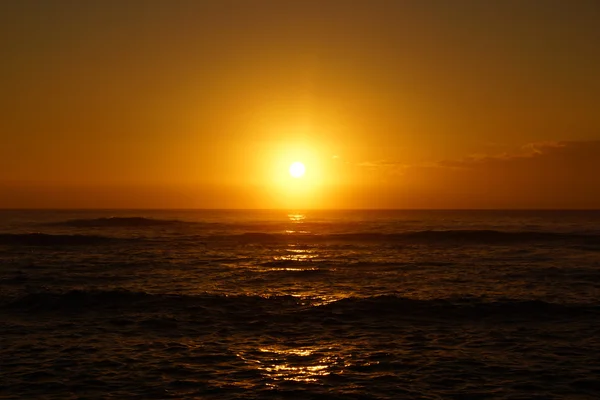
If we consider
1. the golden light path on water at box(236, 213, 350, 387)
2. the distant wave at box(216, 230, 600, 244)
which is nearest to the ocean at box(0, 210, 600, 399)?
the golden light path on water at box(236, 213, 350, 387)

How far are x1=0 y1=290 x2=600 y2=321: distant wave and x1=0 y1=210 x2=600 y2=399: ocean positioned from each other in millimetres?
95

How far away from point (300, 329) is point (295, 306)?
4.04 meters

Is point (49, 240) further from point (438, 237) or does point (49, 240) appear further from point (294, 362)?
point (294, 362)

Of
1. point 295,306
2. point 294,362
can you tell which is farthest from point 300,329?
point 294,362

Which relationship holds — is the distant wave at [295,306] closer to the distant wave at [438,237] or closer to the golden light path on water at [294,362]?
the golden light path on water at [294,362]

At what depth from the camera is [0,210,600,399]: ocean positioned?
14414 millimetres

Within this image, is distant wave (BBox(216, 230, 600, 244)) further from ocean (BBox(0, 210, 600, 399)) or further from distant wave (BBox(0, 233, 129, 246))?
ocean (BBox(0, 210, 600, 399))

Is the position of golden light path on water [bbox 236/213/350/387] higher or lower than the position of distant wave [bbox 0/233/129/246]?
lower

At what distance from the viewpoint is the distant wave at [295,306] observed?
22797 mm

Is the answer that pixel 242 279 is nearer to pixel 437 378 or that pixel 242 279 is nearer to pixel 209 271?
pixel 209 271

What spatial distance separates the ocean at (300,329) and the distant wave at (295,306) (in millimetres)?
95

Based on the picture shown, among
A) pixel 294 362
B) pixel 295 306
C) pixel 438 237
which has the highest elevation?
pixel 438 237

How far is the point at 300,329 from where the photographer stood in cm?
2052

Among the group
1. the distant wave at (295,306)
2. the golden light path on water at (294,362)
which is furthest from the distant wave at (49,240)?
the golden light path on water at (294,362)
